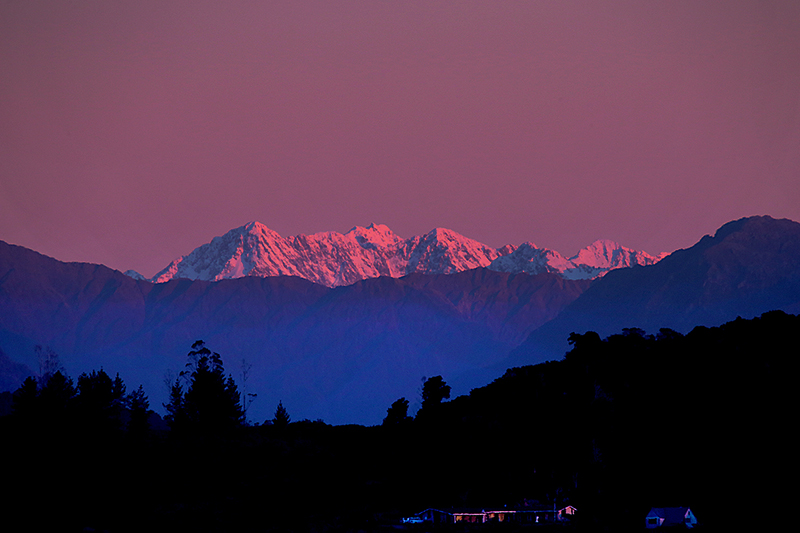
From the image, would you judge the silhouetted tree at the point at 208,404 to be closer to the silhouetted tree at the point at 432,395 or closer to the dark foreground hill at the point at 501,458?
the dark foreground hill at the point at 501,458

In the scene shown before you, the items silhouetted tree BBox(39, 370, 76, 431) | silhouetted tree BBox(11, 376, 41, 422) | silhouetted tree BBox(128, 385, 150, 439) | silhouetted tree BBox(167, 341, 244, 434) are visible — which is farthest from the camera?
silhouetted tree BBox(167, 341, 244, 434)

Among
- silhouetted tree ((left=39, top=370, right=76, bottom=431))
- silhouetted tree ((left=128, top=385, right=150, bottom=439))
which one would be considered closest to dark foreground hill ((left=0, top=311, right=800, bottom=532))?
silhouetted tree ((left=39, top=370, right=76, bottom=431))

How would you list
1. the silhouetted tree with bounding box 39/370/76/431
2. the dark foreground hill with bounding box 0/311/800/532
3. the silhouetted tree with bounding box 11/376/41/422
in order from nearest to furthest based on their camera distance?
the dark foreground hill with bounding box 0/311/800/532, the silhouetted tree with bounding box 39/370/76/431, the silhouetted tree with bounding box 11/376/41/422

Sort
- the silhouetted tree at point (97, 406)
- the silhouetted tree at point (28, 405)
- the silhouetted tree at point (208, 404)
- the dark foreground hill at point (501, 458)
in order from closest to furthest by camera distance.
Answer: the dark foreground hill at point (501, 458), the silhouetted tree at point (28, 405), the silhouetted tree at point (97, 406), the silhouetted tree at point (208, 404)

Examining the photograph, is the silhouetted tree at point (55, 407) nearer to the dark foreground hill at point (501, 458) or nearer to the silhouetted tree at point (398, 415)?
the dark foreground hill at point (501, 458)

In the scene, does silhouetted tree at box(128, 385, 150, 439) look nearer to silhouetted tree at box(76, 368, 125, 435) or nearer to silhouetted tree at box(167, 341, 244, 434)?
silhouetted tree at box(76, 368, 125, 435)

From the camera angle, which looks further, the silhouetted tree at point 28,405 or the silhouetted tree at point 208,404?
the silhouetted tree at point 208,404

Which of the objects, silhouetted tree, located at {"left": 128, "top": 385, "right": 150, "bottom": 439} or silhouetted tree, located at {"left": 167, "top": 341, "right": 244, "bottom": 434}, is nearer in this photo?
silhouetted tree, located at {"left": 128, "top": 385, "right": 150, "bottom": 439}

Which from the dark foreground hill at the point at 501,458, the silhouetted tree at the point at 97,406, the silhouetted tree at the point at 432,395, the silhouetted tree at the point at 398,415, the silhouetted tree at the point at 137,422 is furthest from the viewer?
the silhouetted tree at the point at 398,415

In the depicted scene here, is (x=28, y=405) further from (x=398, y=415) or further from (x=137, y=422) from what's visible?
(x=398, y=415)

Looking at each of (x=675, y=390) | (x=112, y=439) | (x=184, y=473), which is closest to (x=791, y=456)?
(x=675, y=390)

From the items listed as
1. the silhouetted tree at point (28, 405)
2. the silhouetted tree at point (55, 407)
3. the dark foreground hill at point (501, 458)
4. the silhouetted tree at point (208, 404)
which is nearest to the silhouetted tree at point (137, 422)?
the dark foreground hill at point (501, 458)

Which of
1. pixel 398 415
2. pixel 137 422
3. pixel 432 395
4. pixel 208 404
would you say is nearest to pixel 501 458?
pixel 432 395

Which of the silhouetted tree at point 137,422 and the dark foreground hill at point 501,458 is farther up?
the silhouetted tree at point 137,422
